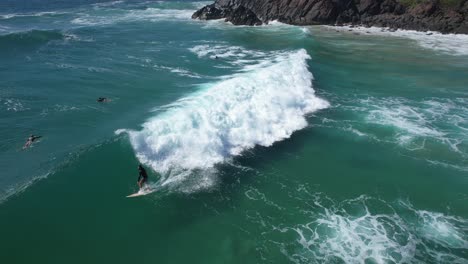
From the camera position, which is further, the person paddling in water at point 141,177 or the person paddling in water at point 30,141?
the person paddling in water at point 30,141

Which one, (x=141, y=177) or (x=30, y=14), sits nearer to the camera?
(x=141, y=177)

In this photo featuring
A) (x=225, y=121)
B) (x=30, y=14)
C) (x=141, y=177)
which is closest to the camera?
(x=141, y=177)

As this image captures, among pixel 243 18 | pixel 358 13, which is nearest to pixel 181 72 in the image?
pixel 243 18

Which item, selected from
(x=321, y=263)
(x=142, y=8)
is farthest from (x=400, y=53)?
(x=142, y=8)

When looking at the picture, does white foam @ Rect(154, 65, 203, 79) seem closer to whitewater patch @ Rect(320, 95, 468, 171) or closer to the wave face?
the wave face

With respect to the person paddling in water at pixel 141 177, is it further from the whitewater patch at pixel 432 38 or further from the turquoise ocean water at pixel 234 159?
the whitewater patch at pixel 432 38

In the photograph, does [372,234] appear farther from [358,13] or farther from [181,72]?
[358,13]

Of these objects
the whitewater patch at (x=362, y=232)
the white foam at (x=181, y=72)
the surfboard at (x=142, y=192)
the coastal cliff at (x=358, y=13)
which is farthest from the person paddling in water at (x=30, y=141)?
the coastal cliff at (x=358, y=13)
